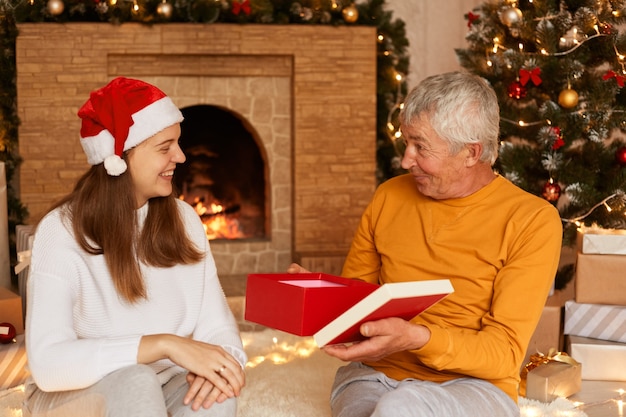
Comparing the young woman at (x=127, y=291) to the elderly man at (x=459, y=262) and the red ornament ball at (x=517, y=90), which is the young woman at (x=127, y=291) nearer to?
the elderly man at (x=459, y=262)

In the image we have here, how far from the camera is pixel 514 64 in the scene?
3.35 m

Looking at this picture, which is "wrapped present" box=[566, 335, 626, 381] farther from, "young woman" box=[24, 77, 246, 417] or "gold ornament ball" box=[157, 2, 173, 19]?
"gold ornament ball" box=[157, 2, 173, 19]

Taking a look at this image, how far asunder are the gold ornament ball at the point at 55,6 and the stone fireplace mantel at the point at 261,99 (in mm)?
81

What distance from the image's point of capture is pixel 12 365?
2639mm

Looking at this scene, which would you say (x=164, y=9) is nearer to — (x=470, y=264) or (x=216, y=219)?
(x=216, y=219)

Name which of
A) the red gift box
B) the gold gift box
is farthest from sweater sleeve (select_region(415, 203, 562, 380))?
the gold gift box

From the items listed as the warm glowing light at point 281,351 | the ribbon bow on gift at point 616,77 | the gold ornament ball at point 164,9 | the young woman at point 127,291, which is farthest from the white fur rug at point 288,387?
the gold ornament ball at point 164,9

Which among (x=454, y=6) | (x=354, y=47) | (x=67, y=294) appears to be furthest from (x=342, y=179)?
(x=67, y=294)

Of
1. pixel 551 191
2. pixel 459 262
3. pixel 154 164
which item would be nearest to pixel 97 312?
pixel 154 164

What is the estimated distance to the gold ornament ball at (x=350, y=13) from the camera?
4.25m

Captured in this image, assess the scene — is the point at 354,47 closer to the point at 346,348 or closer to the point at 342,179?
the point at 342,179

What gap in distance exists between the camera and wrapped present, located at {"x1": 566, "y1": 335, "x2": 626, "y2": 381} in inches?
118

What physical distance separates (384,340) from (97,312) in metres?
0.61

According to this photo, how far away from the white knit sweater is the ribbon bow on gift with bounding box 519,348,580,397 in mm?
1333
